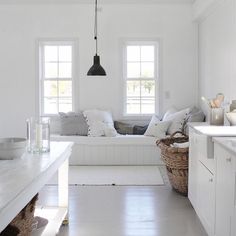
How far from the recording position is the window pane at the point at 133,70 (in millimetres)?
7082

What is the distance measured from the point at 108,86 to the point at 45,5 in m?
1.79

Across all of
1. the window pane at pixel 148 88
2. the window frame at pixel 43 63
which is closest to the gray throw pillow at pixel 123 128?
the window pane at pixel 148 88

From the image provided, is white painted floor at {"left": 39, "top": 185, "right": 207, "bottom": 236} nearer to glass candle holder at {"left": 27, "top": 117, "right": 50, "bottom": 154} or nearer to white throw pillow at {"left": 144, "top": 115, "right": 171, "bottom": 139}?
glass candle holder at {"left": 27, "top": 117, "right": 50, "bottom": 154}

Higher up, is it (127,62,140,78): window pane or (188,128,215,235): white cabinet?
(127,62,140,78): window pane

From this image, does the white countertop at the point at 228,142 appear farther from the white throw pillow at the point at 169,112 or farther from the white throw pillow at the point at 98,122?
the white throw pillow at the point at 169,112

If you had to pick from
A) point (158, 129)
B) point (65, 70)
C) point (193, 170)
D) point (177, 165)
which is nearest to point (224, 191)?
point (193, 170)

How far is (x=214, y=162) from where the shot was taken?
9.68ft

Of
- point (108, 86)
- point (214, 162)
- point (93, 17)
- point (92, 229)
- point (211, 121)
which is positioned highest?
point (93, 17)

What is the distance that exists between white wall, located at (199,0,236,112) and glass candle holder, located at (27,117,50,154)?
2.42 metres

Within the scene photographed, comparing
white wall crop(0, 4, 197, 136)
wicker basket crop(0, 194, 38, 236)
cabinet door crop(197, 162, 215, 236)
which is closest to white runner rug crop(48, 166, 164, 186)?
white wall crop(0, 4, 197, 136)

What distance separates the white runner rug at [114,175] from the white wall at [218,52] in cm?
147

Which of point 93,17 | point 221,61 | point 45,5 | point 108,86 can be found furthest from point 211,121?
point 45,5

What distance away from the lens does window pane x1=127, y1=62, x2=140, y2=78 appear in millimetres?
7082

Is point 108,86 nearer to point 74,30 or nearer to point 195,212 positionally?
point 74,30
